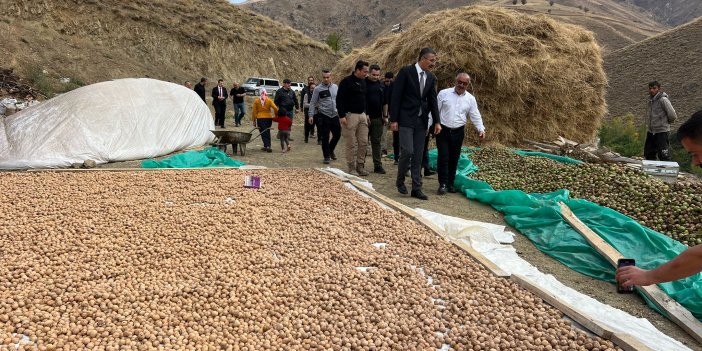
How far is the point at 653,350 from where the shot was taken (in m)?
2.18

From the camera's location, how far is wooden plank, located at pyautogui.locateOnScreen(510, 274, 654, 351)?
2.22m

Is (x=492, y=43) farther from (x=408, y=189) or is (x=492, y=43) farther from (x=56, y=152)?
(x=56, y=152)

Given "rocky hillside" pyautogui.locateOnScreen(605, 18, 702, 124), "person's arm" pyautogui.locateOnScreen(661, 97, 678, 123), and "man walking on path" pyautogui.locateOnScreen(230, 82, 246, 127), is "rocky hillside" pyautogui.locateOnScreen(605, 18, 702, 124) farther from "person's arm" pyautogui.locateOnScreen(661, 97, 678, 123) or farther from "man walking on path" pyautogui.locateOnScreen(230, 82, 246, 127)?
"man walking on path" pyautogui.locateOnScreen(230, 82, 246, 127)

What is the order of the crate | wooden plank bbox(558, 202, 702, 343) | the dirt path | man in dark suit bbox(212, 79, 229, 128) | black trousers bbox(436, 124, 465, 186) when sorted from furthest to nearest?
man in dark suit bbox(212, 79, 229, 128)
the crate
black trousers bbox(436, 124, 465, 186)
the dirt path
wooden plank bbox(558, 202, 702, 343)

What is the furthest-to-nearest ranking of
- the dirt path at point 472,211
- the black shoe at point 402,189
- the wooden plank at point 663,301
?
the black shoe at point 402,189
the dirt path at point 472,211
the wooden plank at point 663,301

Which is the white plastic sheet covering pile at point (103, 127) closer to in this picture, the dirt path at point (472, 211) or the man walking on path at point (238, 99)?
the dirt path at point (472, 211)

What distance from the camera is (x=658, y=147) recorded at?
786 centimetres

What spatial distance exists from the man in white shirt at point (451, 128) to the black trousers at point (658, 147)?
3.95 meters

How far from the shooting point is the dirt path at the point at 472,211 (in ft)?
9.22

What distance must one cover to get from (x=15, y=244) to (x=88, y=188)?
5.68 feet

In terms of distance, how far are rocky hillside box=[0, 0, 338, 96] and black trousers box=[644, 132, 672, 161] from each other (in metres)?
17.0

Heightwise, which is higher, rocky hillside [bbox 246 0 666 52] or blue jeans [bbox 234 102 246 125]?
rocky hillside [bbox 246 0 666 52]

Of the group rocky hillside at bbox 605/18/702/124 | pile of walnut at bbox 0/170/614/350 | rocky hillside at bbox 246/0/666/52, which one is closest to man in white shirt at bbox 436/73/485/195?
pile of walnut at bbox 0/170/614/350

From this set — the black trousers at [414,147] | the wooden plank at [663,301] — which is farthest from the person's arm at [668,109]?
the wooden plank at [663,301]
